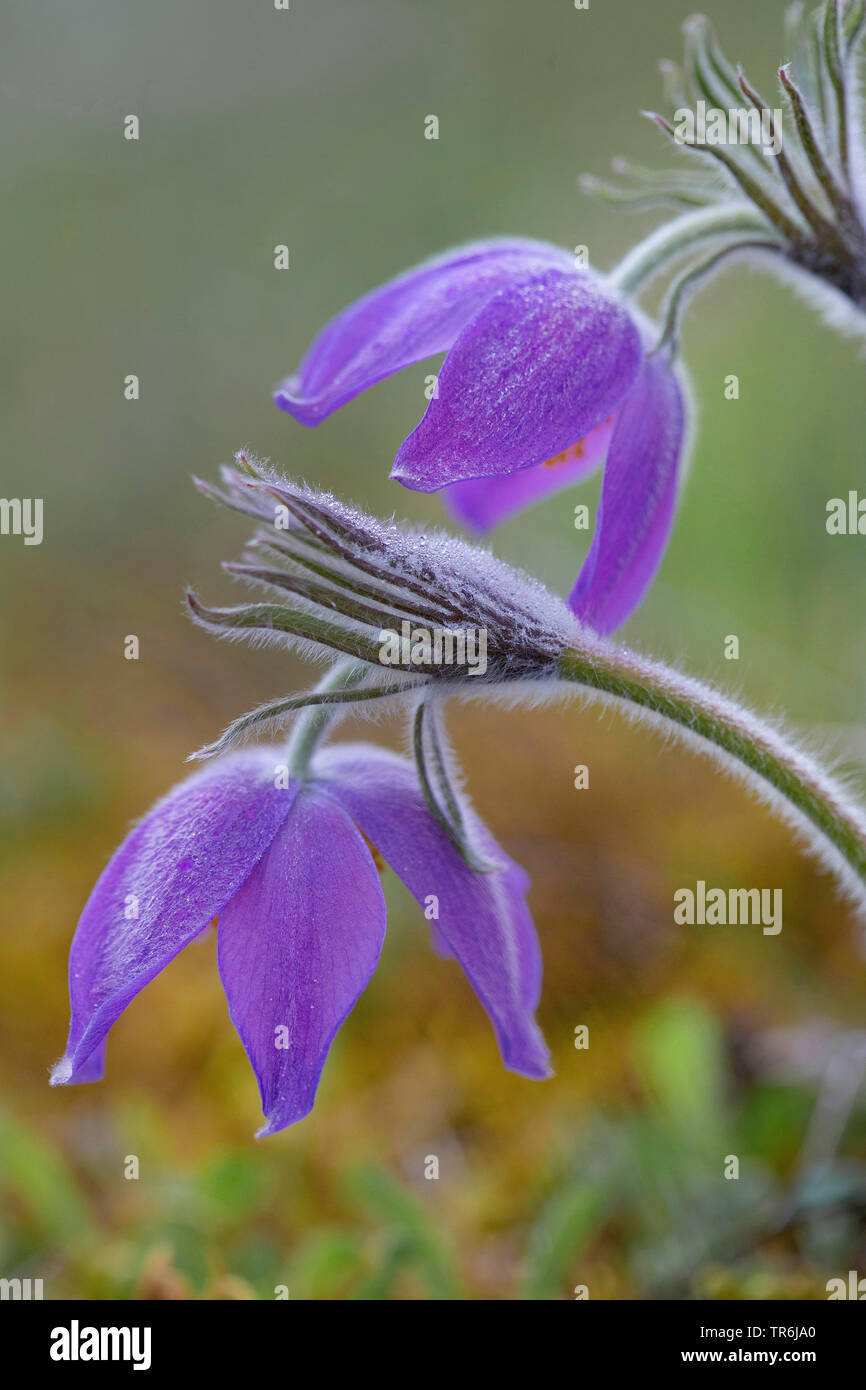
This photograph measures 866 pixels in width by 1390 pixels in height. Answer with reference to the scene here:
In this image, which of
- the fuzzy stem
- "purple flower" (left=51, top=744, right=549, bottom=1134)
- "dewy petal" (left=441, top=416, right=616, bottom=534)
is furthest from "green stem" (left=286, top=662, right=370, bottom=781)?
"dewy petal" (left=441, top=416, right=616, bottom=534)

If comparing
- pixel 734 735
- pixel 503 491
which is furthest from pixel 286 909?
pixel 503 491

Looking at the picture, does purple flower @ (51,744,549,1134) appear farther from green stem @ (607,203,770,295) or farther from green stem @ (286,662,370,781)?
green stem @ (607,203,770,295)

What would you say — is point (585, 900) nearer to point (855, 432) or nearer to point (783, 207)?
point (783, 207)

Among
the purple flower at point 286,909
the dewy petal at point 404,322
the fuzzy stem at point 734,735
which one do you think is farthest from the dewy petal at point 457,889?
the dewy petal at point 404,322

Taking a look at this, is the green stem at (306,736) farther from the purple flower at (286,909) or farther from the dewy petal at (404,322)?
the dewy petal at (404,322)

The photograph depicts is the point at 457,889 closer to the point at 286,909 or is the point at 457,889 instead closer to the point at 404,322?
the point at 286,909
